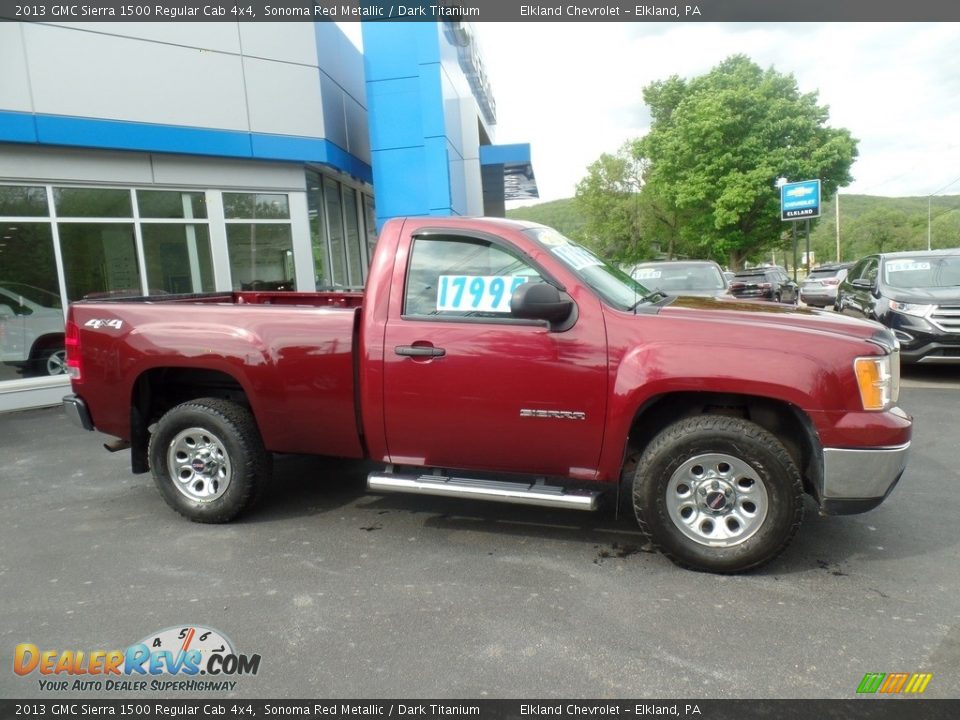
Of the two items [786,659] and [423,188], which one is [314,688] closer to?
[786,659]

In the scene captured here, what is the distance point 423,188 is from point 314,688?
1247 cm

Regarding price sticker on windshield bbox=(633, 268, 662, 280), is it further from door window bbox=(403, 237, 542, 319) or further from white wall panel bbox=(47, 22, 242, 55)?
white wall panel bbox=(47, 22, 242, 55)

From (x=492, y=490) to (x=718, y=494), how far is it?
1231 mm

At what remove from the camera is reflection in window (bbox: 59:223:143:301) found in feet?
32.7

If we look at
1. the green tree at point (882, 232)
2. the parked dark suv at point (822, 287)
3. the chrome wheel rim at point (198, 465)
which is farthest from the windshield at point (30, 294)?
the green tree at point (882, 232)

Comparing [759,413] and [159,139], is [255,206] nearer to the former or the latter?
[159,139]

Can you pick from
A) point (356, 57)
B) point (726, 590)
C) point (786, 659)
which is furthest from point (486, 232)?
point (356, 57)

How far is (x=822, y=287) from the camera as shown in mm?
22938

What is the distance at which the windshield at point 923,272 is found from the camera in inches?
353

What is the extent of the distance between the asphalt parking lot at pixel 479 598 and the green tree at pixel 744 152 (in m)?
30.8

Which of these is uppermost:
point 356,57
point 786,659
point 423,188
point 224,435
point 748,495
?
point 356,57

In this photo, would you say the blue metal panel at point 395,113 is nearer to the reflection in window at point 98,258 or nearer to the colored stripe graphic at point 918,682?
the reflection in window at point 98,258

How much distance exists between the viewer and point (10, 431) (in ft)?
25.3

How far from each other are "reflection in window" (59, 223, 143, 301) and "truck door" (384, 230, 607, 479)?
24.9 ft
